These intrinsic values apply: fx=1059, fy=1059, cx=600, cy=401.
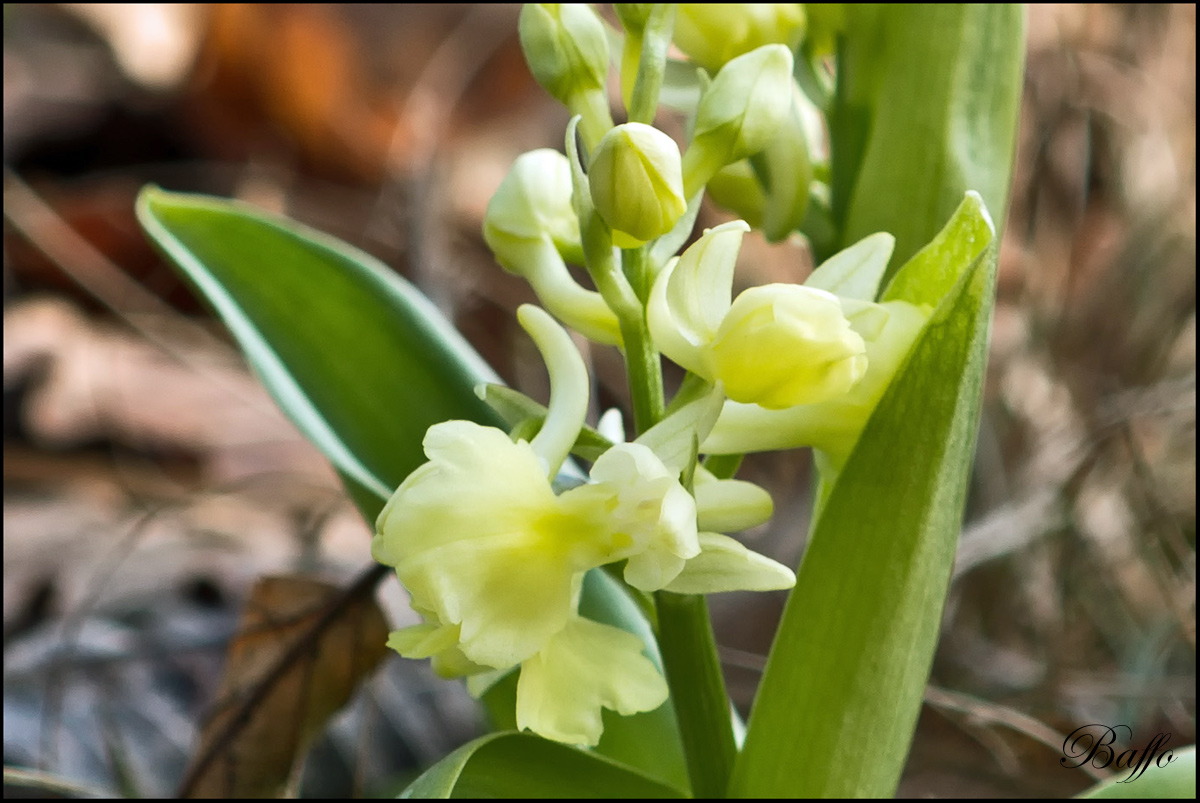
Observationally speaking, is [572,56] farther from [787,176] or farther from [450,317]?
[450,317]

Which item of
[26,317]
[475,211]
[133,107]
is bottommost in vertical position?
[26,317]

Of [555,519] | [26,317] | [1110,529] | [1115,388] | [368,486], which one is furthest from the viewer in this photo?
[26,317]

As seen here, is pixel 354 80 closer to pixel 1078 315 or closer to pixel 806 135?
pixel 1078 315

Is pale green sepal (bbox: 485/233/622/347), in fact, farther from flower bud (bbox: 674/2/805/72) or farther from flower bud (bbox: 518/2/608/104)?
flower bud (bbox: 674/2/805/72)

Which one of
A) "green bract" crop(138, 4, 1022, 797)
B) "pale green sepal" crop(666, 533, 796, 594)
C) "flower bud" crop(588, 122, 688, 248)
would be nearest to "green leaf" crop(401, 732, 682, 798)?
"green bract" crop(138, 4, 1022, 797)

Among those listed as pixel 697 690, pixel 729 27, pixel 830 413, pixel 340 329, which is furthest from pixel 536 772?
pixel 729 27

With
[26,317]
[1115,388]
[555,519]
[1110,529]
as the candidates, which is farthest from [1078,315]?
[26,317]

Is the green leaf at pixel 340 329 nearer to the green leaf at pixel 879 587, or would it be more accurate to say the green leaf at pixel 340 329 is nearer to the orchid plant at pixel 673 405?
the orchid plant at pixel 673 405

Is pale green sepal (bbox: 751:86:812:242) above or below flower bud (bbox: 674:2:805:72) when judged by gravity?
below
